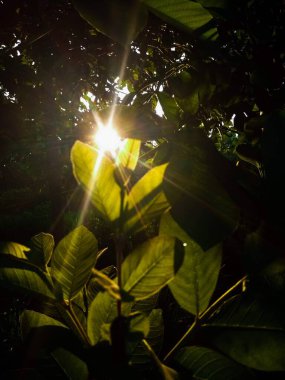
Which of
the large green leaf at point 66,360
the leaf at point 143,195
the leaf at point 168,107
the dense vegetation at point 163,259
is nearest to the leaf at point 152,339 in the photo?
the dense vegetation at point 163,259

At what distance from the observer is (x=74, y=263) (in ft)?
1.75

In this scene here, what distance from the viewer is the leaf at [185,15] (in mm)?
617

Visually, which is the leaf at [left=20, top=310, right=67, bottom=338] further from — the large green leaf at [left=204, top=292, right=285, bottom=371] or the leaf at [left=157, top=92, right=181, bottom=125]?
Answer: the leaf at [left=157, top=92, right=181, bottom=125]

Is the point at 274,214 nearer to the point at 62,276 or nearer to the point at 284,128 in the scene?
the point at 284,128

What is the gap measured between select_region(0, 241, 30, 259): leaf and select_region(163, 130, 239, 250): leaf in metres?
0.32

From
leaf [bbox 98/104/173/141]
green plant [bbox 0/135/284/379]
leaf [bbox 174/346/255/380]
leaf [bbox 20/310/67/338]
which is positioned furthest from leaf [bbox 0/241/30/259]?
leaf [bbox 98/104/173/141]

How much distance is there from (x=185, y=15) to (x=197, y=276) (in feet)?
1.83

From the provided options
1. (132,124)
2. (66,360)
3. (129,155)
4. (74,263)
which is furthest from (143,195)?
(132,124)

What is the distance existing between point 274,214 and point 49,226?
33.2ft

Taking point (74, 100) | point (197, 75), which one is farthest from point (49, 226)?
point (197, 75)

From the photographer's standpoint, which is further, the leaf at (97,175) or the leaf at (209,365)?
the leaf at (209,365)

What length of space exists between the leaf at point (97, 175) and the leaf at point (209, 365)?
0.32m

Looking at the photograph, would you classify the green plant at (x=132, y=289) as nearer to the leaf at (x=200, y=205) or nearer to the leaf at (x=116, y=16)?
the leaf at (x=200, y=205)

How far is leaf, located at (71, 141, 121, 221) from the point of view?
1.38 ft
